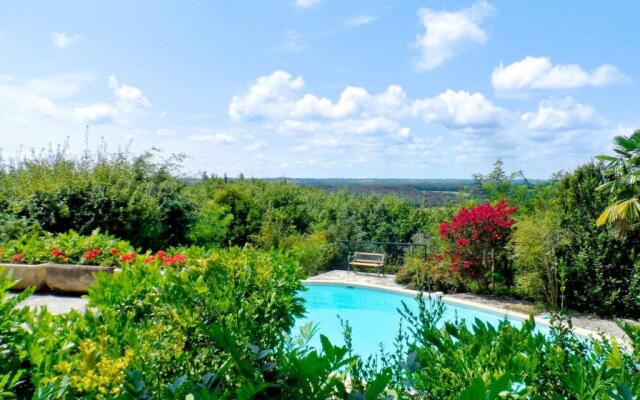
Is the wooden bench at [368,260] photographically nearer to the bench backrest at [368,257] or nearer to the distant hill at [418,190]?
the bench backrest at [368,257]

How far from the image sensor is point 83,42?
734cm

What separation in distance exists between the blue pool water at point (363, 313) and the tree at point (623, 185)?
2891 millimetres

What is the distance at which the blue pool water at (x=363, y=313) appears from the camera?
28.2ft

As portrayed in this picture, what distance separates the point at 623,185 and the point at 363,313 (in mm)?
6580

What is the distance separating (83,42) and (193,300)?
6742mm

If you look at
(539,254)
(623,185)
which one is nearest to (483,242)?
(539,254)

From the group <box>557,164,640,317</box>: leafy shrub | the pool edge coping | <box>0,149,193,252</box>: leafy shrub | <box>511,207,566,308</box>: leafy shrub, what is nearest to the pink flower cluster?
<box>511,207,566,308</box>: leafy shrub

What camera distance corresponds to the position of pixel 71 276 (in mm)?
5605

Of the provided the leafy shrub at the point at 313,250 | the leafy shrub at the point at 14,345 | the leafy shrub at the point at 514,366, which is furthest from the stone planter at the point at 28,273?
the leafy shrub at the point at 313,250

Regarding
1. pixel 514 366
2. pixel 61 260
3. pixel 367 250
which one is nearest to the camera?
pixel 514 366

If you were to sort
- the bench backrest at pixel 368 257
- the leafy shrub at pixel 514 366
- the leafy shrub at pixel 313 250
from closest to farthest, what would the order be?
the leafy shrub at pixel 514 366, the leafy shrub at pixel 313 250, the bench backrest at pixel 368 257

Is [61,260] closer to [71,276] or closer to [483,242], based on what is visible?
[71,276]

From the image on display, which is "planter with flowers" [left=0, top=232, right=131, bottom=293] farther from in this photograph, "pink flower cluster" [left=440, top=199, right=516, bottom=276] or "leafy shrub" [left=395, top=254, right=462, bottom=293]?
"pink flower cluster" [left=440, top=199, right=516, bottom=276]

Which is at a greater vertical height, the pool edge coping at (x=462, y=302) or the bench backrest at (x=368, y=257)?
the bench backrest at (x=368, y=257)
